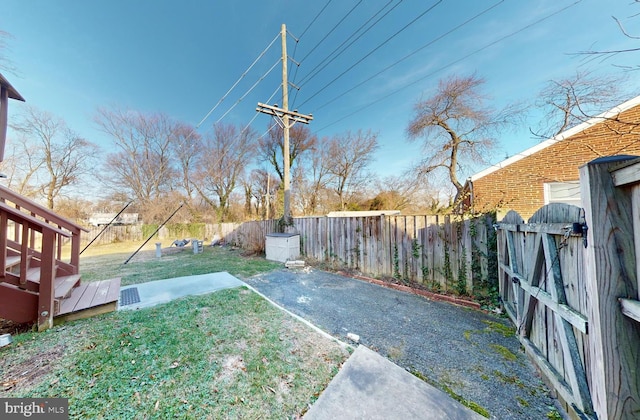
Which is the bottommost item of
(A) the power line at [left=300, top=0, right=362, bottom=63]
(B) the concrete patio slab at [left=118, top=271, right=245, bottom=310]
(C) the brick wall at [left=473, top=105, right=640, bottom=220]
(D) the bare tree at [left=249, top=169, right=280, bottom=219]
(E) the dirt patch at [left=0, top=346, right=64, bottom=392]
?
(B) the concrete patio slab at [left=118, top=271, right=245, bottom=310]

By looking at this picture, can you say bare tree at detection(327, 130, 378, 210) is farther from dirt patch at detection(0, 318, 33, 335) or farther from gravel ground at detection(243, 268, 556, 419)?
dirt patch at detection(0, 318, 33, 335)

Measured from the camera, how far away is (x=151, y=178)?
18.1 metres

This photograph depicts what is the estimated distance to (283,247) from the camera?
751 cm

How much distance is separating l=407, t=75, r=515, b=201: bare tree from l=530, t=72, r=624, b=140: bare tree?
6.46 meters

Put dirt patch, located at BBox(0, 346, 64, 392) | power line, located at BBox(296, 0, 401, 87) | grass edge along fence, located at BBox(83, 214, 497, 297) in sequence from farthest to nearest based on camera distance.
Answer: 1. power line, located at BBox(296, 0, 401, 87)
2. grass edge along fence, located at BBox(83, 214, 497, 297)
3. dirt patch, located at BBox(0, 346, 64, 392)

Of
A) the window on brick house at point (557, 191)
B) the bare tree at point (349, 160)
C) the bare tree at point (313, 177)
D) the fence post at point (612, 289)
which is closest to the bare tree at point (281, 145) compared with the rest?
the bare tree at point (313, 177)

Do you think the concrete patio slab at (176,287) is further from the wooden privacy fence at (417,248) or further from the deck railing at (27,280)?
the wooden privacy fence at (417,248)

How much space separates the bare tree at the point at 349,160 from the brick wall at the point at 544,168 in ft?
35.9

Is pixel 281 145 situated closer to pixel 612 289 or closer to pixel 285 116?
pixel 285 116

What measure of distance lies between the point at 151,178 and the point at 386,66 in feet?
66.2

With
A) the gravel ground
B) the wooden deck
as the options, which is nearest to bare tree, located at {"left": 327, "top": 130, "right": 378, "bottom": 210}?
the gravel ground

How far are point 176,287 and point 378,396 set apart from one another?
4119 mm

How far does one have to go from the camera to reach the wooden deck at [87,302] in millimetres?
2662

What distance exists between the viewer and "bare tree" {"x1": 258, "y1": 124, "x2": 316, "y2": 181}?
59.8 feet
